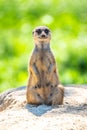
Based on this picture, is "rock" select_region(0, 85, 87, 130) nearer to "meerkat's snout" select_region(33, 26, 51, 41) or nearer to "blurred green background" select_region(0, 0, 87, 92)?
"meerkat's snout" select_region(33, 26, 51, 41)

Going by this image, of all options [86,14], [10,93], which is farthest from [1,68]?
[10,93]

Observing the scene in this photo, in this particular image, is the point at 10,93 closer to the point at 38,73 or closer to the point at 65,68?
the point at 38,73

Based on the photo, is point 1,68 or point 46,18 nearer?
point 1,68

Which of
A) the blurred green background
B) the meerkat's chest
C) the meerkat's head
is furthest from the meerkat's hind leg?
the blurred green background

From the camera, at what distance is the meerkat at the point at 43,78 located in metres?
6.47

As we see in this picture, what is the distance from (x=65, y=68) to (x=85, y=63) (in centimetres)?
43

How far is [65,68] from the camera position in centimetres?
1188

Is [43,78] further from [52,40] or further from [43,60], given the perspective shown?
[52,40]

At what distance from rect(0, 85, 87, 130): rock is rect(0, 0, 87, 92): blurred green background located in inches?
163

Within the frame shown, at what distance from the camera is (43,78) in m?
6.52

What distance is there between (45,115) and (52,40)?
22.9ft

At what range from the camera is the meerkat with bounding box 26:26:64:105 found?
21.2ft

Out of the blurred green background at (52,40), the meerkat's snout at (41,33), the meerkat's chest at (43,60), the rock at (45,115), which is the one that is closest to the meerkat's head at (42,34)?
the meerkat's snout at (41,33)

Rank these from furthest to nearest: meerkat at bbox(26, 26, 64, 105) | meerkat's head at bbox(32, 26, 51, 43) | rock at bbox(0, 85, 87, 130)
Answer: meerkat at bbox(26, 26, 64, 105), meerkat's head at bbox(32, 26, 51, 43), rock at bbox(0, 85, 87, 130)
